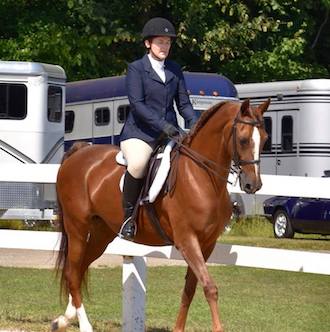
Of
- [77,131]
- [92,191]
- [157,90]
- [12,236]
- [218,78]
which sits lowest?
[77,131]

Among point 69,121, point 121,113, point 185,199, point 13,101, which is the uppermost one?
point 185,199

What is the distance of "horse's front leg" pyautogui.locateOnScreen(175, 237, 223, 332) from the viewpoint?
9602 mm

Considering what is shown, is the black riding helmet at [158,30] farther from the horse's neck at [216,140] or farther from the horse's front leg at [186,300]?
the horse's front leg at [186,300]

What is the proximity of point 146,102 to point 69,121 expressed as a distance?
67.6 ft

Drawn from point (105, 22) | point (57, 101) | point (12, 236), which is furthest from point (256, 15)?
point (12, 236)

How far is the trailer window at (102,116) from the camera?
2991 centimetres

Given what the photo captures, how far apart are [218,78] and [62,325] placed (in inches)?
718

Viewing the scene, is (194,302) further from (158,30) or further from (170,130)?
(158,30)

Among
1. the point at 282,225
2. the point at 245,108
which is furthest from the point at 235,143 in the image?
the point at 282,225

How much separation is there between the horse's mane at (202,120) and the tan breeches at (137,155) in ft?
1.25

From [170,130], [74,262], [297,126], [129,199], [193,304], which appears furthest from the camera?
[297,126]

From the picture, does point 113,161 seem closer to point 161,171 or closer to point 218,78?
point 161,171

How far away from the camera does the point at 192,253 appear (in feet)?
32.9

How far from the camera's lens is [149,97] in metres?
10.8
